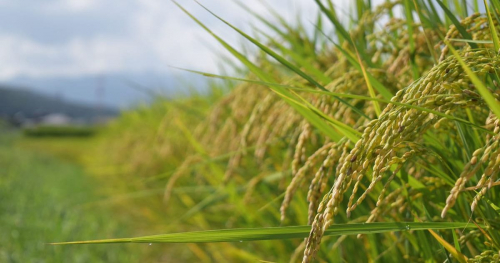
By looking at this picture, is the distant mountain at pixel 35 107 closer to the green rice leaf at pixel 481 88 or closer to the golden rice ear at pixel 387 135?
the golden rice ear at pixel 387 135

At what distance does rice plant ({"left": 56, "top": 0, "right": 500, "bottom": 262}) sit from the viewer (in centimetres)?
75

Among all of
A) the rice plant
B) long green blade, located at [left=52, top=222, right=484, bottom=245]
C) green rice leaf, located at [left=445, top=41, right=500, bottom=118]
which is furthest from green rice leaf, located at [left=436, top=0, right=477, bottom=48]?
long green blade, located at [left=52, top=222, right=484, bottom=245]

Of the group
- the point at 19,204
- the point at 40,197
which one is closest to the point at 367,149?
the point at 19,204

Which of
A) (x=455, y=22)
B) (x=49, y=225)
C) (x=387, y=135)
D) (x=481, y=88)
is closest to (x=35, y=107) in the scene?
(x=49, y=225)

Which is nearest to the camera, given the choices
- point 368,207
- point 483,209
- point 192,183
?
point 483,209

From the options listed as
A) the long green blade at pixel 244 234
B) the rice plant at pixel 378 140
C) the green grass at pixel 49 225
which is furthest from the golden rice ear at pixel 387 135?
the green grass at pixel 49 225

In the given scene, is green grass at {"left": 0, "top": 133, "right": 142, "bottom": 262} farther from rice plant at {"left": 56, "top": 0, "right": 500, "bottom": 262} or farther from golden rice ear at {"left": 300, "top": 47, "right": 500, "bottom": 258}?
golden rice ear at {"left": 300, "top": 47, "right": 500, "bottom": 258}

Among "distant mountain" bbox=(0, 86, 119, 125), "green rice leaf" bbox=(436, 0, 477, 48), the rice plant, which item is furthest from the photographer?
"distant mountain" bbox=(0, 86, 119, 125)

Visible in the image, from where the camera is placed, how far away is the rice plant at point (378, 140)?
75 cm

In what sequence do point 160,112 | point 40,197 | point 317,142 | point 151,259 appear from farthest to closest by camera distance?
1. point 160,112
2. point 40,197
3. point 151,259
4. point 317,142

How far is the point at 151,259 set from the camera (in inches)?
150

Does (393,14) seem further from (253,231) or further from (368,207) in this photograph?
(253,231)

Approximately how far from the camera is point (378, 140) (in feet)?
2.40

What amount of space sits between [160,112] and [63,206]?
5.65 feet
